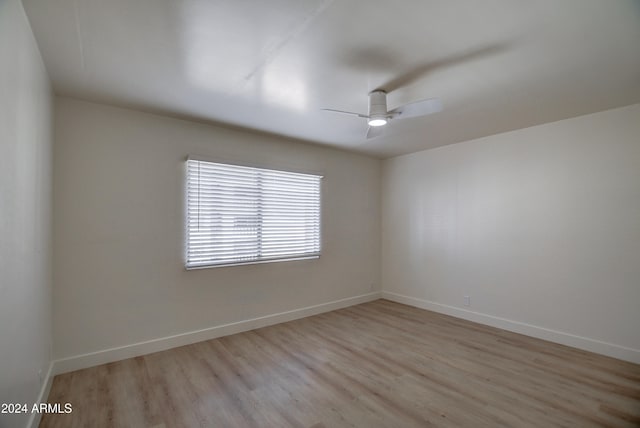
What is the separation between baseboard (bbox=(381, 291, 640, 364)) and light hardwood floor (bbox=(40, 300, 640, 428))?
110 millimetres

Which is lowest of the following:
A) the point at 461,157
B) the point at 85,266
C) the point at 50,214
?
the point at 85,266

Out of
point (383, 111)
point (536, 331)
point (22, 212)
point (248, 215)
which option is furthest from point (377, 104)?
point (536, 331)

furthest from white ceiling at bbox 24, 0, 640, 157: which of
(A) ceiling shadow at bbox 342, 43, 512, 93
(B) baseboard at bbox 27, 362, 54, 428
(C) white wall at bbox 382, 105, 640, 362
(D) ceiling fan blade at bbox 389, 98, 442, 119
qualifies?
(B) baseboard at bbox 27, 362, 54, 428

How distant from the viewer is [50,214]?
271 centimetres

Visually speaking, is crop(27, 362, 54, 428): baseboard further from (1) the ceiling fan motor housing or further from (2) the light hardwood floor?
(1) the ceiling fan motor housing

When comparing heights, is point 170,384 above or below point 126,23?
below

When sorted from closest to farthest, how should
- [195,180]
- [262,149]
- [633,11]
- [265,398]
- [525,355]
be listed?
[633,11]
[265,398]
[525,355]
[195,180]
[262,149]

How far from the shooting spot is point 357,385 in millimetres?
2643

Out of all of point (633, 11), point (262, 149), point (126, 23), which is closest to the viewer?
point (633, 11)

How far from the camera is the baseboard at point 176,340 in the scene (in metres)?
2.88

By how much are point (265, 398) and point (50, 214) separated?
2507 millimetres

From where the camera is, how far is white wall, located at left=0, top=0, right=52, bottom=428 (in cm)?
148

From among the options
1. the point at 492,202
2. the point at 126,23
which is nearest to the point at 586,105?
the point at 492,202

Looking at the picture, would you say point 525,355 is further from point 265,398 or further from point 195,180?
point 195,180
